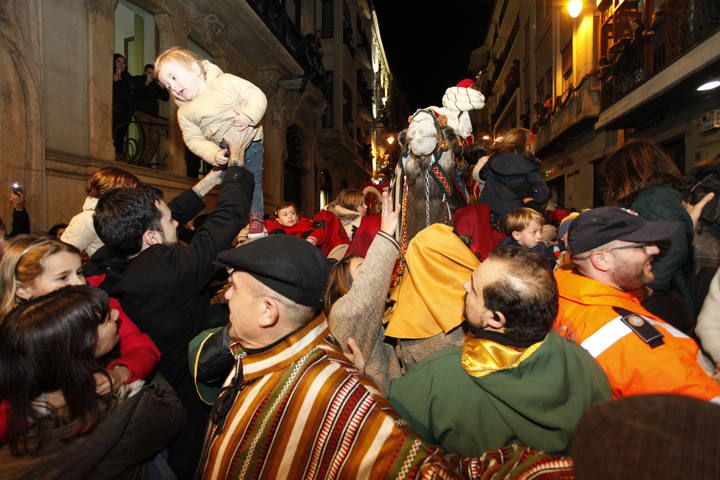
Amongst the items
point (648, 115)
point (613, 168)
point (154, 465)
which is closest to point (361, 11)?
point (648, 115)

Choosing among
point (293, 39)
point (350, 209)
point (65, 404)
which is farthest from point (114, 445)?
point (293, 39)

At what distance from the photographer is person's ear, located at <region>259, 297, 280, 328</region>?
1.28 meters

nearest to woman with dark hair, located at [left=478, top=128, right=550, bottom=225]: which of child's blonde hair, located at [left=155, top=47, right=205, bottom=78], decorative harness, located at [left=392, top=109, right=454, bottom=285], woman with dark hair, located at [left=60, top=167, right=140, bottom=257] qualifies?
decorative harness, located at [left=392, top=109, right=454, bottom=285]

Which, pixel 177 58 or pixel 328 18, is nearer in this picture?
pixel 177 58

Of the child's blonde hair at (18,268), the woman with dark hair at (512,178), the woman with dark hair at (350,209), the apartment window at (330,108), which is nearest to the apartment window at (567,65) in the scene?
the apartment window at (330,108)

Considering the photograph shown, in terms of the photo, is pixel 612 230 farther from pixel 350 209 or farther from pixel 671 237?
pixel 350 209

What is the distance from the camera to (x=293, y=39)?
48.0ft

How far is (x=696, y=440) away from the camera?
0.43 m

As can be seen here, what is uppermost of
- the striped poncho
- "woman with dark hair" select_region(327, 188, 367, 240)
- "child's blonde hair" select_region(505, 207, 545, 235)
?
"woman with dark hair" select_region(327, 188, 367, 240)

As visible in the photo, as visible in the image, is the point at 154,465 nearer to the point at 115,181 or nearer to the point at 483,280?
the point at 483,280

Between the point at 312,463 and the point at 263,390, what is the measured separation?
0.26m

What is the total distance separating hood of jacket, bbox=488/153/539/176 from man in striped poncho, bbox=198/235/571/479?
246 centimetres

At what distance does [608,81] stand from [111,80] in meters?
13.0

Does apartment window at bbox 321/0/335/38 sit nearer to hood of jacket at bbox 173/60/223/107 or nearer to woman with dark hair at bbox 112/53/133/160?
woman with dark hair at bbox 112/53/133/160
